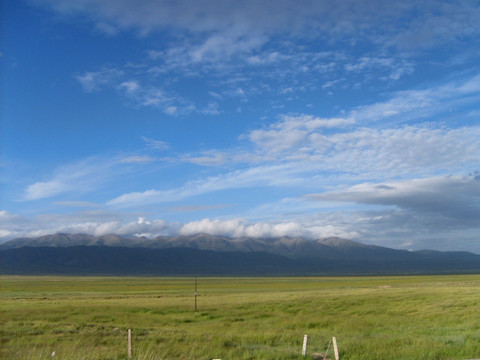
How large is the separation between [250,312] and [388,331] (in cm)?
1658

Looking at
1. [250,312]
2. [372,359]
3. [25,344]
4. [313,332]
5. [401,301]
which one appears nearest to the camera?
[372,359]

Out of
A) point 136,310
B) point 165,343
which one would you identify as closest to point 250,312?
point 136,310

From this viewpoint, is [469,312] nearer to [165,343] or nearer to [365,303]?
[365,303]

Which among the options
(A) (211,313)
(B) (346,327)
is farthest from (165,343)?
(A) (211,313)

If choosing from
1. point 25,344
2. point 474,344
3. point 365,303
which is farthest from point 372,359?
point 365,303

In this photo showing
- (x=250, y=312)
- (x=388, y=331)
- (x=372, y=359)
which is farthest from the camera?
(x=250, y=312)

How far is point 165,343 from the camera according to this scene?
64.2ft

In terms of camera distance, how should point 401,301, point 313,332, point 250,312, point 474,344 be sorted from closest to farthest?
point 474,344, point 313,332, point 250,312, point 401,301

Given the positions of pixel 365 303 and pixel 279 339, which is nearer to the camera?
pixel 279 339

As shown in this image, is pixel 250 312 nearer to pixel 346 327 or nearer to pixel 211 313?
pixel 211 313

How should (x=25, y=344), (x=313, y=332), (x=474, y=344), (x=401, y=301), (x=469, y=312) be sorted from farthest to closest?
(x=401, y=301) → (x=469, y=312) → (x=313, y=332) → (x=25, y=344) → (x=474, y=344)

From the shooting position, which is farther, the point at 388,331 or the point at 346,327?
the point at 346,327

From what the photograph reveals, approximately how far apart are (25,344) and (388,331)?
1834 cm

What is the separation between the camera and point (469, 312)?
31.5 metres
